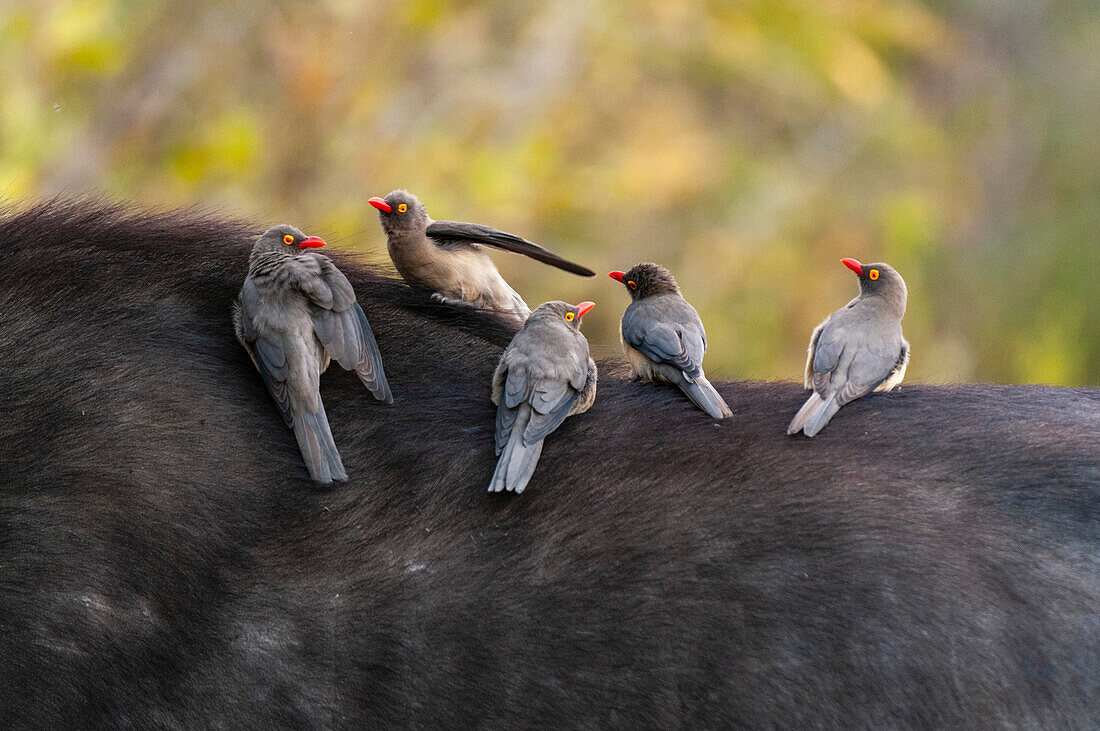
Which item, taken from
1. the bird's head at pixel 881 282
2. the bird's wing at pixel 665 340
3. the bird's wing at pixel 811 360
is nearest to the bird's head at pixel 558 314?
the bird's wing at pixel 665 340

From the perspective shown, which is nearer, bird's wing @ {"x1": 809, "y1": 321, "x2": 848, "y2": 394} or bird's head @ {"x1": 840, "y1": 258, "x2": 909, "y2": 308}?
bird's wing @ {"x1": 809, "y1": 321, "x2": 848, "y2": 394}

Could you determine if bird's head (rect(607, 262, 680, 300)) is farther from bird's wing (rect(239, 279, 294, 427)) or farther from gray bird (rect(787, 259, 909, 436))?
bird's wing (rect(239, 279, 294, 427))

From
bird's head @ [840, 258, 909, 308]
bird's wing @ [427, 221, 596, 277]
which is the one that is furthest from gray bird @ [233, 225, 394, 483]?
bird's head @ [840, 258, 909, 308]

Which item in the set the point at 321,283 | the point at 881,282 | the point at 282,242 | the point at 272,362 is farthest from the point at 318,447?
the point at 881,282

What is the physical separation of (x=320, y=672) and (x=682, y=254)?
6.99 metres

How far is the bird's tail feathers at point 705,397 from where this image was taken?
191 cm

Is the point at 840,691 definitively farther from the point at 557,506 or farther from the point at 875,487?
the point at 557,506

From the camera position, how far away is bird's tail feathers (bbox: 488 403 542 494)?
1.75 m

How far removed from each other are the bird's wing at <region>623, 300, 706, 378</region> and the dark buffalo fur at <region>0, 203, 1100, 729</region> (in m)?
0.11

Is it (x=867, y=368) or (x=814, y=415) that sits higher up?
Answer: (x=867, y=368)

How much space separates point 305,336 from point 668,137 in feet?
23.5

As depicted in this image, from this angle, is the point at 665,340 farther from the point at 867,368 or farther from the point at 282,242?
the point at 282,242

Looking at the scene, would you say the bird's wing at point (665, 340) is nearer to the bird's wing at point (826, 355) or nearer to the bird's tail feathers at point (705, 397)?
the bird's tail feathers at point (705, 397)

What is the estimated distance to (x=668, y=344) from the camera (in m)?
1.98
